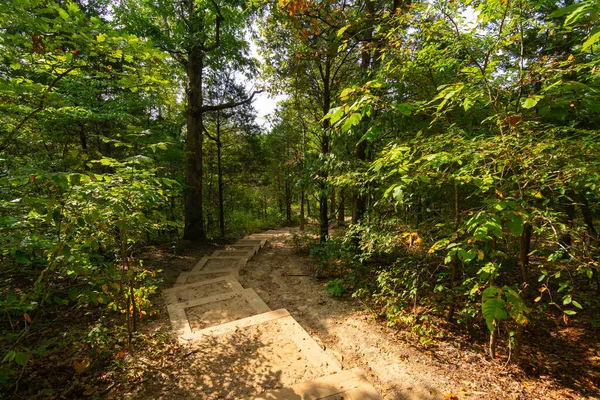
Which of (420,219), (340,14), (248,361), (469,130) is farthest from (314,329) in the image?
(340,14)

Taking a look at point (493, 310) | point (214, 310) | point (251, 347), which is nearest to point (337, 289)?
point (251, 347)

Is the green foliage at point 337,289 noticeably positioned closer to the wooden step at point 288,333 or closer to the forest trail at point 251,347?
the forest trail at point 251,347

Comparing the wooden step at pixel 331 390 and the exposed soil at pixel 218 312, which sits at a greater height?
the wooden step at pixel 331 390

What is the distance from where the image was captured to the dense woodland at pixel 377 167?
198cm

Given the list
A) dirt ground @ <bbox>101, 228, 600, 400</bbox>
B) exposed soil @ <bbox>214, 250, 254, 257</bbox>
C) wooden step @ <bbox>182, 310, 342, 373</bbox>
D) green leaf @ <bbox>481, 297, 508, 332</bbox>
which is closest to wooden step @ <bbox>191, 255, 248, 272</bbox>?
exposed soil @ <bbox>214, 250, 254, 257</bbox>

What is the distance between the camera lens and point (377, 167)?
1576 mm

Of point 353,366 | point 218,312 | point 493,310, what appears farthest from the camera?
point 218,312

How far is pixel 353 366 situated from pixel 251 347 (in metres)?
1.26

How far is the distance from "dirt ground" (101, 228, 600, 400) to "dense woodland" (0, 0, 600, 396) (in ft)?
0.86

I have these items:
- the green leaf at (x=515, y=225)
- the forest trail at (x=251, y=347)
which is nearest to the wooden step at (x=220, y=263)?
the forest trail at (x=251, y=347)

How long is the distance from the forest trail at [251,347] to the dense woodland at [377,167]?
0.70m

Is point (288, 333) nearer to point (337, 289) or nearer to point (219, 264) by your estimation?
point (337, 289)

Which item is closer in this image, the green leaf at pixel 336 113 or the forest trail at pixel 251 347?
the green leaf at pixel 336 113

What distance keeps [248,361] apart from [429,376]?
2.01m
